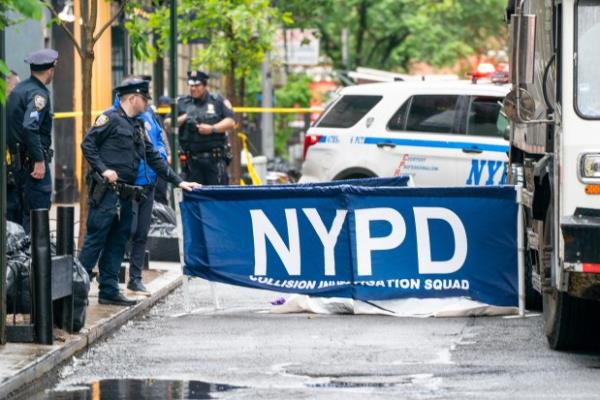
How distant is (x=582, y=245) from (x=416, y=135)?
35.7 feet

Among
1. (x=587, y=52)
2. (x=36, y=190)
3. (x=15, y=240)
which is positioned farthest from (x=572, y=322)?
(x=36, y=190)

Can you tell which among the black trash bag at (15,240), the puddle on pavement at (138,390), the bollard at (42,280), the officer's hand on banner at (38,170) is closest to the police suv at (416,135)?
the officer's hand on banner at (38,170)

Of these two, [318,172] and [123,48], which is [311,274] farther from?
[123,48]

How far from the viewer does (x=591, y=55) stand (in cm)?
1033

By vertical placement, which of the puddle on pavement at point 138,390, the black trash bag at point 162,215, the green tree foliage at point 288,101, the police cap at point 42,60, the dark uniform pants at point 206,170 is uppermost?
the police cap at point 42,60

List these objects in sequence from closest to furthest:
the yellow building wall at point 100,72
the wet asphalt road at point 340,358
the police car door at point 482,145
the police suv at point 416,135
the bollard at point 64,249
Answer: the wet asphalt road at point 340,358 → the bollard at point 64,249 → the police car door at point 482,145 → the police suv at point 416,135 → the yellow building wall at point 100,72

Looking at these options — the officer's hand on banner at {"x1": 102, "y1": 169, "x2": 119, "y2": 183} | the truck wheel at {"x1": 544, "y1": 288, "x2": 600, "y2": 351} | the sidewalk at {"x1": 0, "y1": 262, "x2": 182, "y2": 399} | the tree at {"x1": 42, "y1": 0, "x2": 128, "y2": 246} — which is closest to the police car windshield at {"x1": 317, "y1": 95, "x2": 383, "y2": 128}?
the tree at {"x1": 42, "y1": 0, "x2": 128, "y2": 246}

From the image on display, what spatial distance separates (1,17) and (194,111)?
414 inches

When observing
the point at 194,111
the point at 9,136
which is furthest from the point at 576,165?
the point at 194,111

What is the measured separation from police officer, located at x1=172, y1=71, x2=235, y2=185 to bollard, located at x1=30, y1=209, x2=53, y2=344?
8.69 metres

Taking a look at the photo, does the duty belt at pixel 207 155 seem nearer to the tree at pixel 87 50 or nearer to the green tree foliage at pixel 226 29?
the tree at pixel 87 50

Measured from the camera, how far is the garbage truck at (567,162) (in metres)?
9.85

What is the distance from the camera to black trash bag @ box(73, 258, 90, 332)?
456 inches

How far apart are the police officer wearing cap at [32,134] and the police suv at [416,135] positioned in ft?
23.5
